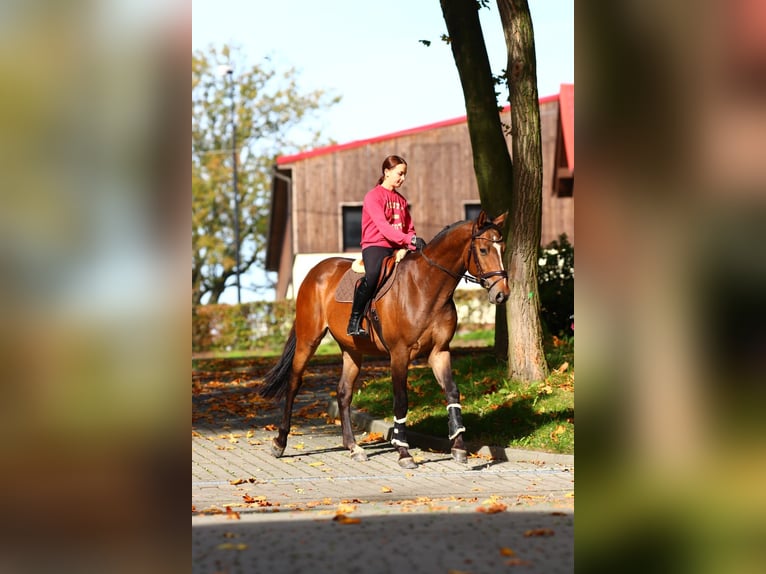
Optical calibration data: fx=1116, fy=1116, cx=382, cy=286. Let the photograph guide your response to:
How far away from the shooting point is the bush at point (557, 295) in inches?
782

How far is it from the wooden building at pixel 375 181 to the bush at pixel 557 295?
23777mm

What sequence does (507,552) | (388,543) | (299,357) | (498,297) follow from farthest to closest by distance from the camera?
(299,357) < (498,297) < (388,543) < (507,552)

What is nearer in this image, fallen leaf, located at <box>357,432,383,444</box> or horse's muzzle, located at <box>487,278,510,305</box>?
horse's muzzle, located at <box>487,278,510,305</box>

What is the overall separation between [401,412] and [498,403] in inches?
94.3

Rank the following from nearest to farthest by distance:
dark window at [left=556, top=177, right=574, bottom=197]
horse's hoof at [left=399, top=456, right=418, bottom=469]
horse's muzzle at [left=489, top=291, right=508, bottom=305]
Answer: horse's muzzle at [left=489, top=291, right=508, bottom=305] → horse's hoof at [left=399, top=456, right=418, bottom=469] → dark window at [left=556, top=177, right=574, bottom=197]

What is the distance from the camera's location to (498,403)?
14.0 metres

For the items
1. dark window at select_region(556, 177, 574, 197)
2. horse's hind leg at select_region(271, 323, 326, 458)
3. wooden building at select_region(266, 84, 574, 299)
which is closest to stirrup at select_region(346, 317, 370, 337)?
horse's hind leg at select_region(271, 323, 326, 458)

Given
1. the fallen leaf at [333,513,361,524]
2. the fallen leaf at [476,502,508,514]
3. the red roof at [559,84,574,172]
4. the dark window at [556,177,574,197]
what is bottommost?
the fallen leaf at [476,502,508,514]

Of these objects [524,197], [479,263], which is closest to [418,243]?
[479,263]

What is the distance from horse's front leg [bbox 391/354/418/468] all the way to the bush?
24.8 feet

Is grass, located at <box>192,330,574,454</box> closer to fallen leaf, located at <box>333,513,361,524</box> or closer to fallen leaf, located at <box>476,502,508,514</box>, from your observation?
fallen leaf, located at <box>476,502,508,514</box>

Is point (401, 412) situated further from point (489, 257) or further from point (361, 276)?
point (489, 257)

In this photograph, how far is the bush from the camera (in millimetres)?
19859

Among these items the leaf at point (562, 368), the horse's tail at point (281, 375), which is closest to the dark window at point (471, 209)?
the leaf at point (562, 368)
